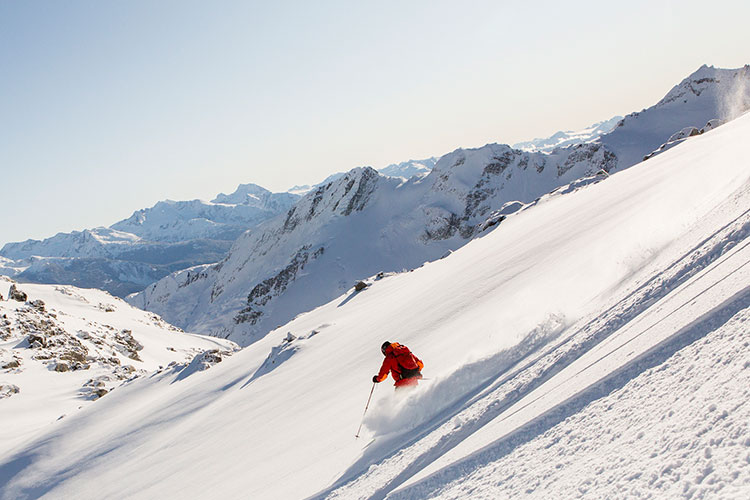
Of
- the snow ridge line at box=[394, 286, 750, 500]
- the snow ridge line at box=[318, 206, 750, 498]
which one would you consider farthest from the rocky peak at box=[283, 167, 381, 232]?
the snow ridge line at box=[394, 286, 750, 500]

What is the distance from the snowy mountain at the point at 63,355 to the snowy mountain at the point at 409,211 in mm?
33364

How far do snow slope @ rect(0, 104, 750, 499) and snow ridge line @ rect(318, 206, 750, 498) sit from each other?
25 mm

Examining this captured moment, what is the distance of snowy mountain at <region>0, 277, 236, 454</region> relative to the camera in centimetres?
2402

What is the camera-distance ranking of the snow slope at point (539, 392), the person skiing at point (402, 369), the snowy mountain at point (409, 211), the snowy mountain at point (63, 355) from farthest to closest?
the snowy mountain at point (409, 211) → the snowy mountain at point (63, 355) → the person skiing at point (402, 369) → the snow slope at point (539, 392)

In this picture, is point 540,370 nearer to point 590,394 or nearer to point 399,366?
point 590,394

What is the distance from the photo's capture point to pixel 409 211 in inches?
3457

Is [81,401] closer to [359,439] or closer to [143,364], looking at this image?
[143,364]

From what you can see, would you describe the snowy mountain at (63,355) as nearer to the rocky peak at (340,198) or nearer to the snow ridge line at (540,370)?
the snow ridge line at (540,370)

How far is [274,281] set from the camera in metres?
88.1

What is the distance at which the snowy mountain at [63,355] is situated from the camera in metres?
24.0

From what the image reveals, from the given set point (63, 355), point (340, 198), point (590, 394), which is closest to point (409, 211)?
point (340, 198)

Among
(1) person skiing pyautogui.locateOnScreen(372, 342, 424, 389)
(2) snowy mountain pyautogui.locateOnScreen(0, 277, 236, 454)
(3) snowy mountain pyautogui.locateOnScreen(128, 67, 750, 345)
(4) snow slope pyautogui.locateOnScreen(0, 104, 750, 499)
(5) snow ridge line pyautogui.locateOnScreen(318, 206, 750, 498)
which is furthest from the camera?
(3) snowy mountain pyautogui.locateOnScreen(128, 67, 750, 345)

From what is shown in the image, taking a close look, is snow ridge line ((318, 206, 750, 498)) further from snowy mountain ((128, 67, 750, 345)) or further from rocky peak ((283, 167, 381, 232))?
rocky peak ((283, 167, 381, 232))

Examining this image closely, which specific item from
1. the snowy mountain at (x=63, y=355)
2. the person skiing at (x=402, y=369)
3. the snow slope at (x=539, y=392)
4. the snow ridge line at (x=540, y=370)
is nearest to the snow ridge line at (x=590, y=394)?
the snow slope at (x=539, y=392)
